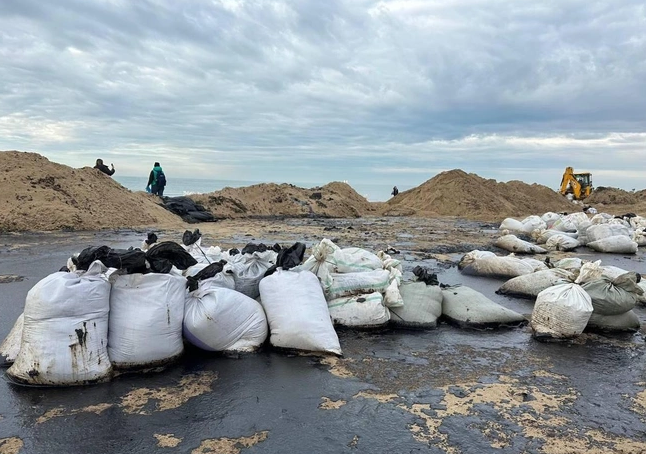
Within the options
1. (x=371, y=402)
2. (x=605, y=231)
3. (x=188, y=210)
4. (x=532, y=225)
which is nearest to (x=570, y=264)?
(x=371, y=402)

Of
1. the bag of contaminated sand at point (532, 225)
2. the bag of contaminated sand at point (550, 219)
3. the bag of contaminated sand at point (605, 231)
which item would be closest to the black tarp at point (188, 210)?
the bag of contaminated sand at point (532, 225)

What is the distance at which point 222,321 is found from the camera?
132 inches

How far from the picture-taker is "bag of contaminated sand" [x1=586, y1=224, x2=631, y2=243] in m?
10.3

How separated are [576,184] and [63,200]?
27276 millimetres

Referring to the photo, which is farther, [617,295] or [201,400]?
[617,295]

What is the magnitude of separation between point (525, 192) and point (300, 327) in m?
26.8

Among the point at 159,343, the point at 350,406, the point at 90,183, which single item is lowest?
the point at 350,406

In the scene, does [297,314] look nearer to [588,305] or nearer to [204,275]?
[204,275]

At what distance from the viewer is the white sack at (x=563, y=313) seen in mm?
3881

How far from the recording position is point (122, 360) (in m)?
3.02

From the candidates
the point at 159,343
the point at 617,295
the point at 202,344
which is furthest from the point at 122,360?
the point at 617,295

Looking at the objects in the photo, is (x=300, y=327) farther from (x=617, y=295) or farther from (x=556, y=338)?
(x=617, y=295)

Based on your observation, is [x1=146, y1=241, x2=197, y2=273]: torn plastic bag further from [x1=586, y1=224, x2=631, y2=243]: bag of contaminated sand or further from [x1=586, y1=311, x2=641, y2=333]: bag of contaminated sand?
[x1=586, y1=224, x2=631, y2=243]: bag of contaminated sand

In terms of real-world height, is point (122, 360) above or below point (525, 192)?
below
